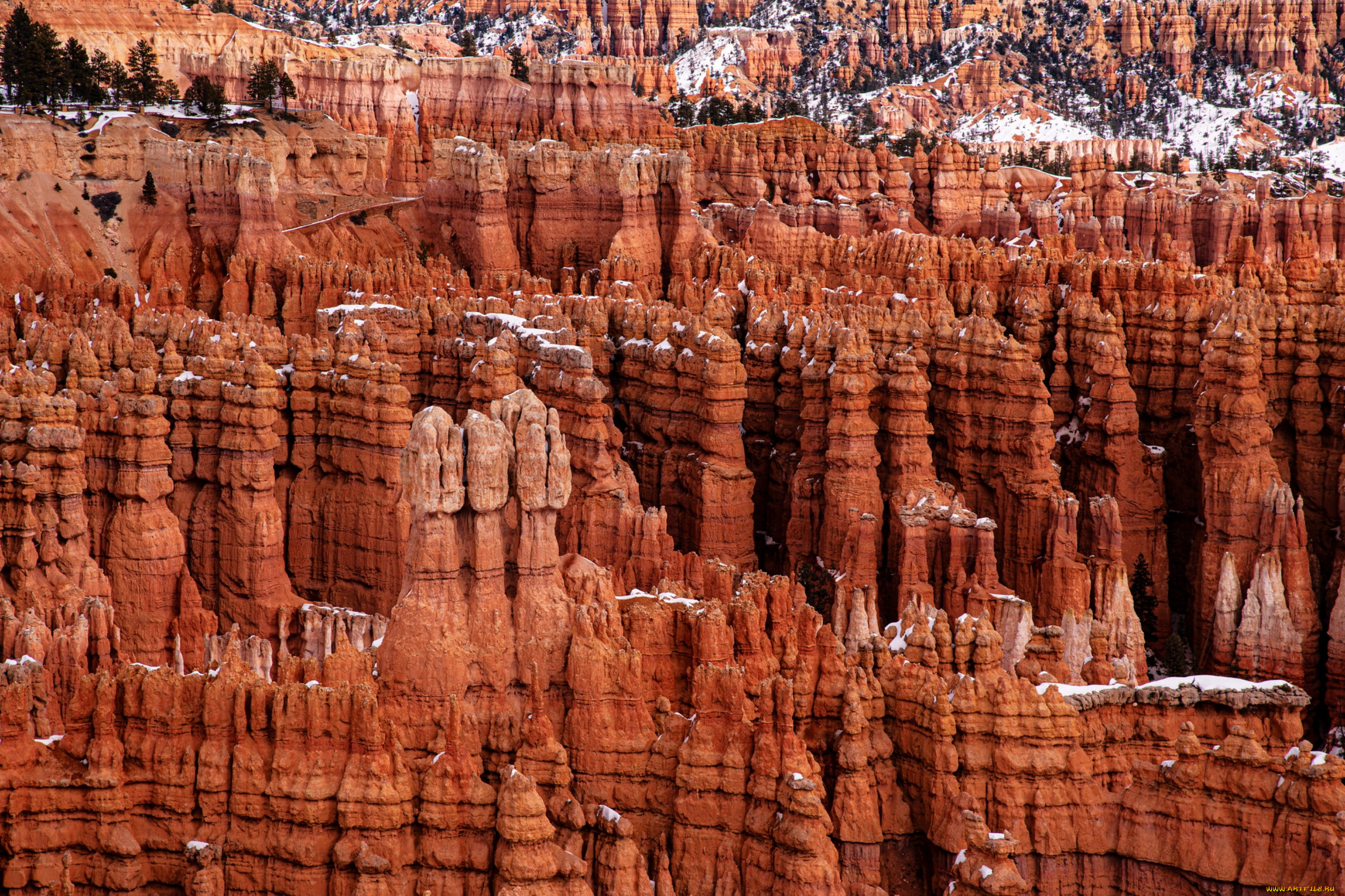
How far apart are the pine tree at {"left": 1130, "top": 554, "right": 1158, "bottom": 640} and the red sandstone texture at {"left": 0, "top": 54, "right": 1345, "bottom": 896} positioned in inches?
30.9

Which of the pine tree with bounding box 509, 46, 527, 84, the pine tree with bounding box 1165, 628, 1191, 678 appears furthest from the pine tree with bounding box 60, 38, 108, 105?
the pine tree with bounding box 1165, 628, 1191, 678

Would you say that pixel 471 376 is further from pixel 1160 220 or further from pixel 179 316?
pixel 1160 220

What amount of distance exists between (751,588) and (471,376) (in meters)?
18.4

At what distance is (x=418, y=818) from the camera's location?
3147 centimetres

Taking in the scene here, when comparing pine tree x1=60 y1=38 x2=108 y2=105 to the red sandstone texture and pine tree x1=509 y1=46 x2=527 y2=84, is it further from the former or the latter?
pine tree x1=509 y1=46 x2=527 y2=84

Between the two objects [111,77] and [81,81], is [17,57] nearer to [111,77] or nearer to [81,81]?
[81,81]

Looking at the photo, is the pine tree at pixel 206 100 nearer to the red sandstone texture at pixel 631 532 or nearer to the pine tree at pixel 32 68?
the red sandstone texture at pixel 631 532

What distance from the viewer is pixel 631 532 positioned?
48.2 meters

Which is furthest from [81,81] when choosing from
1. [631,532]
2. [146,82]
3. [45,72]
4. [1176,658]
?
[1176,658]

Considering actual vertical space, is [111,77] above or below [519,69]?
below

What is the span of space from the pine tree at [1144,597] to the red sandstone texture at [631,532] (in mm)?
786

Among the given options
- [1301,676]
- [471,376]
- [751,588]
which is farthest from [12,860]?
[1301,676]

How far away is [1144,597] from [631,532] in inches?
781

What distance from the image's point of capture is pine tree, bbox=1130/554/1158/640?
59188mm
